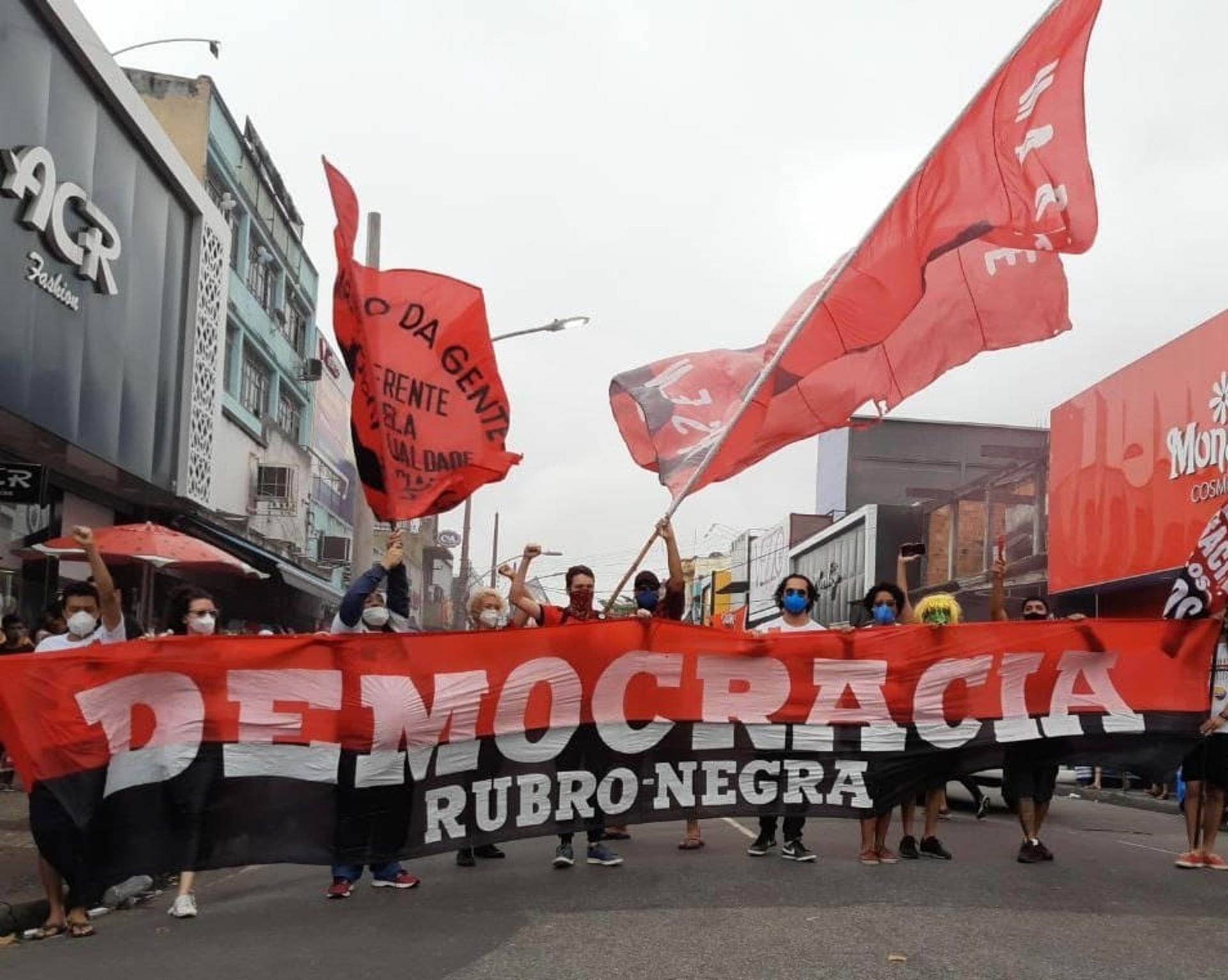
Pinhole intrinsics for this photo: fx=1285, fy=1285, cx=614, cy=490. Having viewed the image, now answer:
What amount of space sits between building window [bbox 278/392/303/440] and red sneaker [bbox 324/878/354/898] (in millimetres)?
26058

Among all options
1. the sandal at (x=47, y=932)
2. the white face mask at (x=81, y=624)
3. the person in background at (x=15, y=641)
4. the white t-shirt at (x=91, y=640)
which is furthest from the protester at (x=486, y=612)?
the person in background at (x=15, y=641)

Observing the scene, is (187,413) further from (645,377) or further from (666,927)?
(666,927)

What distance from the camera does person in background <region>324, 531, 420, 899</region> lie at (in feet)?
21.9

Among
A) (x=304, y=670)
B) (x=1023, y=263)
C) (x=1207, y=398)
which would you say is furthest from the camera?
(x=1207, y=398)

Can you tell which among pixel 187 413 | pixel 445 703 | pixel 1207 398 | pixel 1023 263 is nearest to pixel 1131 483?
pixel 1207 398

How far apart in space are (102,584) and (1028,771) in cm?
525

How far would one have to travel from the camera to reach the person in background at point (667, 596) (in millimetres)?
7520

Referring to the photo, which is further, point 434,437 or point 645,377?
point 645,377

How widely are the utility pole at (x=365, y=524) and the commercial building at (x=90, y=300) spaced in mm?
3191

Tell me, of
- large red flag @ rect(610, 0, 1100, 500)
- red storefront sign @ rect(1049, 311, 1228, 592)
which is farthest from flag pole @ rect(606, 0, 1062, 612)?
red storefront sign @ rect(1049, 311, 1228, 592)

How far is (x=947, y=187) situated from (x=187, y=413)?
14494 millimetres

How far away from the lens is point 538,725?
279 inches

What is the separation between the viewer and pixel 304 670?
6797 millimetres

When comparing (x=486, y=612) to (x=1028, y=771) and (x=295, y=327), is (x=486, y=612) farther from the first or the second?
(x=295, y=327)
